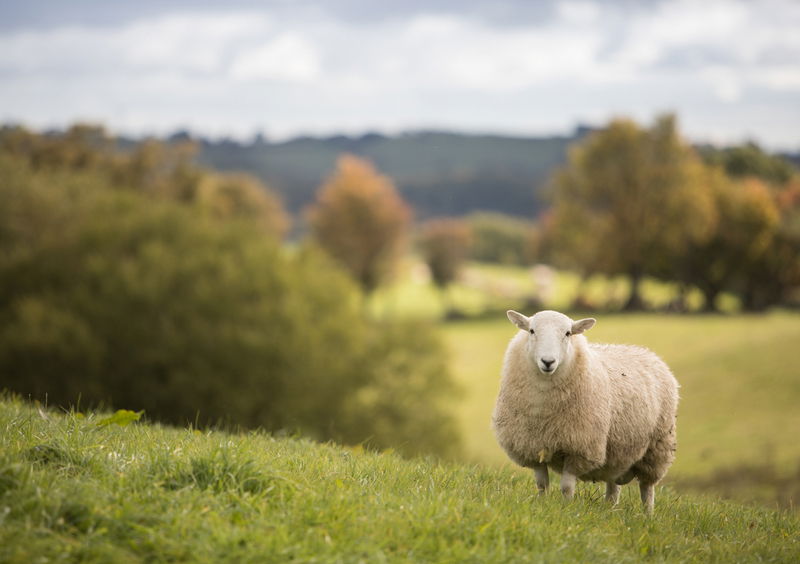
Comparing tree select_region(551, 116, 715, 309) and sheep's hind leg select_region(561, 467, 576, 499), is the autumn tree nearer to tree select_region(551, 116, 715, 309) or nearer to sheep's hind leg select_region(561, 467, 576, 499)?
tree select_region(551, 116, 715, 309)

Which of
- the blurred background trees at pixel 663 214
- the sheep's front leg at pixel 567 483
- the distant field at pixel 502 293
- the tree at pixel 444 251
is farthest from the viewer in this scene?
the tree at pixel 444 251

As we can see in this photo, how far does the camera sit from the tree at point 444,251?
297 ft

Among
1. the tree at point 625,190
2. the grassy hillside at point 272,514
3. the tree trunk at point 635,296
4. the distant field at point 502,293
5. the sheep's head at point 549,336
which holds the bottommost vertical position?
the distant field at point 502,293

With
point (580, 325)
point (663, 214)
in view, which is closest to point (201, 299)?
point (580, 325)

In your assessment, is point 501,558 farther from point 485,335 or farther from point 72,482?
point 485,335

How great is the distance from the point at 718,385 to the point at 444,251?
53.9 meters

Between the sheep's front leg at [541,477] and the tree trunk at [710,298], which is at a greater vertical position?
the sheep's front leg at [541,477]

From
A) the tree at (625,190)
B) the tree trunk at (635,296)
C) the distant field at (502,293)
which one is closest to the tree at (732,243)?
the tree at (625,190)

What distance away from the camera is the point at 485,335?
67000 millimetres

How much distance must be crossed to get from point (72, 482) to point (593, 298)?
7004 cm

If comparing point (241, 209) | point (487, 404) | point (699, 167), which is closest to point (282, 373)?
point (487, 404)

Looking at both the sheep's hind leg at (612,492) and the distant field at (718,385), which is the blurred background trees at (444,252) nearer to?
the distant field at (718,385)

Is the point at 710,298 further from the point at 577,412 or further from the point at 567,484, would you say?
the point at 567,484

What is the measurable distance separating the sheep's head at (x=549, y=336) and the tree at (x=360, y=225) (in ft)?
238
